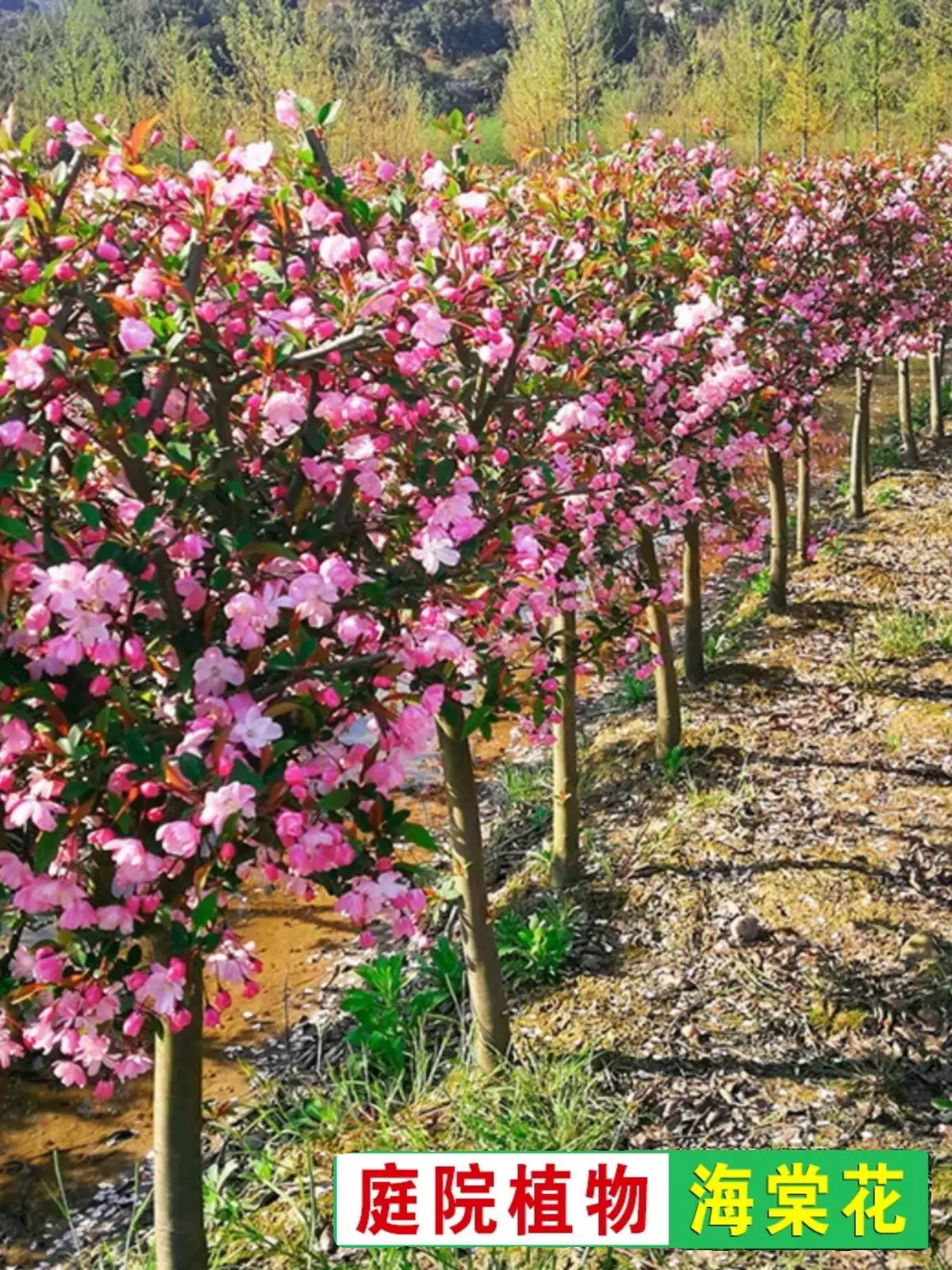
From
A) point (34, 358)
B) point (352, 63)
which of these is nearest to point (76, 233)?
point (34, 358)

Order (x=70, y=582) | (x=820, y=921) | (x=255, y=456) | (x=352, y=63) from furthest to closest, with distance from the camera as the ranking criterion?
(x=352, y=63) → (x=820, y=921) → (x=255, y=456) → (x=70, y=582)

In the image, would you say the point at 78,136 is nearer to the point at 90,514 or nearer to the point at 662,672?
the point at 90,514

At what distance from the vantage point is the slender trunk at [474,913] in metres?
3.34

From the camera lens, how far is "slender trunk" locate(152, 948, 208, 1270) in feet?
7.41

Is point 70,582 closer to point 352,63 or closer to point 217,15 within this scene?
point 352,63

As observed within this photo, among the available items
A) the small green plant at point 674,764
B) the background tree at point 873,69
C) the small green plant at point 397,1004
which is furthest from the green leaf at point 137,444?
the background tree at point 873,69

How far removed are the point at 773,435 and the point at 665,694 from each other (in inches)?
51.8

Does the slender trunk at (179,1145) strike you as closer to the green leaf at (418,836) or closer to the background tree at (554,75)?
the green leaf at (418,836)

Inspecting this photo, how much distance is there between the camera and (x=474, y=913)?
11.3 ft

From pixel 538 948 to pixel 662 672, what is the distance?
1.61m

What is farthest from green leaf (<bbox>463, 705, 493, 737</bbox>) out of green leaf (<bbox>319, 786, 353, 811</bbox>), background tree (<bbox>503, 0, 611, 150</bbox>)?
background tree (<bbox>503, 0, 611, 150</bbox>)

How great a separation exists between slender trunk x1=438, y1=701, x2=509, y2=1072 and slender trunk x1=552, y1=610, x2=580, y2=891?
0.87 m

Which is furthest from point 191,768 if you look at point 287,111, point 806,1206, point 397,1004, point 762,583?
point 762,583

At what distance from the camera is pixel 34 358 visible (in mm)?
1593
